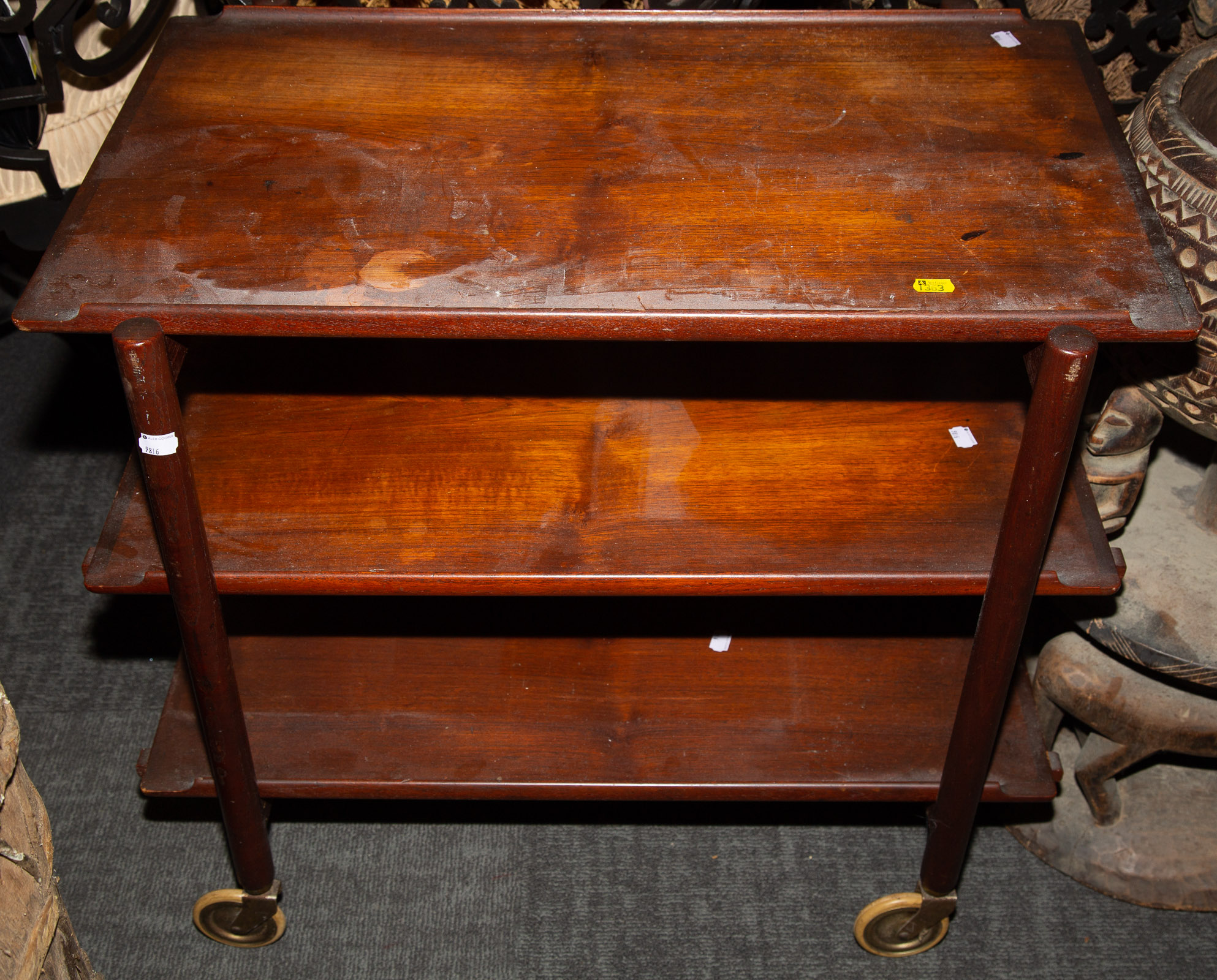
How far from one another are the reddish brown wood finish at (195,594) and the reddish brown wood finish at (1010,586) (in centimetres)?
72

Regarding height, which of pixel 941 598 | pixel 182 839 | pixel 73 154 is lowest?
pixel 182 839

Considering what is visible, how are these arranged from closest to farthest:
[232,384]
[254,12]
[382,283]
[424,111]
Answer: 1. [382,283]
2. [424,111]
3. [254,12]
4. [232,384]

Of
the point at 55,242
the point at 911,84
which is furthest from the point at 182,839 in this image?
the point at 911,84

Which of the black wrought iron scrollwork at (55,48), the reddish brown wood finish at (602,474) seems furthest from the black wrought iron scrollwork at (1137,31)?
the black wrought iron scrollwork at (55,48)

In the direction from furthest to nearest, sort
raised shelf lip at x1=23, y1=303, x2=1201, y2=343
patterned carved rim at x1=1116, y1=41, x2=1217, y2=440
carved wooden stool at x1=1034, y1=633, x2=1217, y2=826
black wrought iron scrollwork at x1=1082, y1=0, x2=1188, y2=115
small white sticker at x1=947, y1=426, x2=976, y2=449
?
1. black wrought iron scrollwork at x1=1082, y1=0, x2=1188, y2=115
2. carved wooden stool at x1=1034, y1=633, x2=1217, y2=826
3. small white sticker at x1=947, y1=426, x2=976, y2=449
4. patterned carved rim at x1=1116, y1=41, x2=1217, y2=440
5. raised shelf lip at x1=23, y1=303, x2=1201, y2=343

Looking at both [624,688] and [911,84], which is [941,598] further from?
[911,84]

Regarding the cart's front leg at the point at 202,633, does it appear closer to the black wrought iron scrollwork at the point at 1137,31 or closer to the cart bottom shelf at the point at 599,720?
the cart bottom shelf at the point at 599,720

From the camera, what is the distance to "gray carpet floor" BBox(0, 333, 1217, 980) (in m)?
1.39

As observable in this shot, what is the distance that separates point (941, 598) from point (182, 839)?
3.56 feet

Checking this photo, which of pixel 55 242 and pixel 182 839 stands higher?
pixel 55 242

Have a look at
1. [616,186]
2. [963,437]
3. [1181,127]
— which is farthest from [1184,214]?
[616,186]

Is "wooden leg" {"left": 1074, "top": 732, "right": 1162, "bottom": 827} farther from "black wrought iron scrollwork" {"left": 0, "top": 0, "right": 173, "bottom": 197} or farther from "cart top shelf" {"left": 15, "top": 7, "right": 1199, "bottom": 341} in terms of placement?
"black wrought iron scrollwork" {"left": 0, "top": 0, "right": 173, "bottom": 197}

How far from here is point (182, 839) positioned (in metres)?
1.49

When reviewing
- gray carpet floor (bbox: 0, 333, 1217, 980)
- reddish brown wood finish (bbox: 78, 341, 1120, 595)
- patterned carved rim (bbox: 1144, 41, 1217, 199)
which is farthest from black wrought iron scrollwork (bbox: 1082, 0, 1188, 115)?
gray carpet floor (bbox: 0, 333, 1217, 980)
